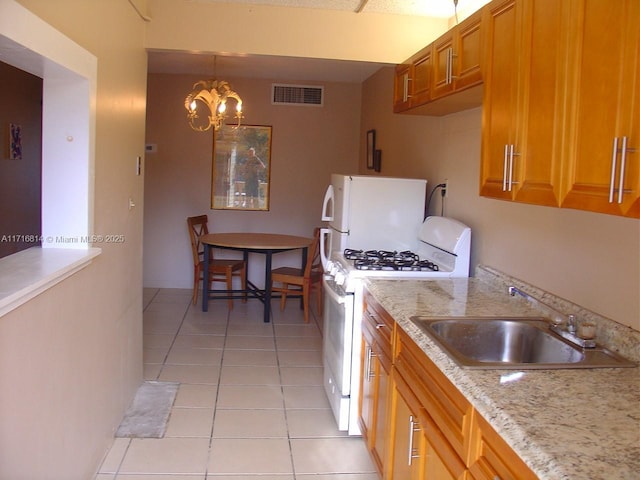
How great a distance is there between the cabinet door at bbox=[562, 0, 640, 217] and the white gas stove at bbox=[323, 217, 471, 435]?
135cm

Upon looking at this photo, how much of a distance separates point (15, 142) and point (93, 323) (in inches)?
85.1

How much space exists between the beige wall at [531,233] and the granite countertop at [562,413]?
371 millimetres

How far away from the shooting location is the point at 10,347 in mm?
1689

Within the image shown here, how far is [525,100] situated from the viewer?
1.92 meters

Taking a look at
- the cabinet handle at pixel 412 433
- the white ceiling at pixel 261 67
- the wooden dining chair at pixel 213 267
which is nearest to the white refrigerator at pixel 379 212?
the white ceiling at pixel 261 67

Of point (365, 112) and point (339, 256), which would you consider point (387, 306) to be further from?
point (365, 112)

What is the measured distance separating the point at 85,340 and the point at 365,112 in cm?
448

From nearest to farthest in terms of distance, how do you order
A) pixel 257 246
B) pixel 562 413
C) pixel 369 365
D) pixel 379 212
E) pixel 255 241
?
pixel 562 413 → pixel 369 365 → pixel 379 212 → pixel 257 246 → pixel 255 241

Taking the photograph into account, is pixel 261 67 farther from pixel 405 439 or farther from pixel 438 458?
pixel 438 458

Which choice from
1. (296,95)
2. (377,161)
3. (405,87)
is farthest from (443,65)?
(296,95)

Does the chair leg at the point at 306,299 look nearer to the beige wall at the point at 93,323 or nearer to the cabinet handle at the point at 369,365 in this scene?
the beige wall at the point at 93,323

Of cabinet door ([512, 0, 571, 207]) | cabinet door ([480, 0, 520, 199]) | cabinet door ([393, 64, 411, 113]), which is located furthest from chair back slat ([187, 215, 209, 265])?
cabinet door ([512, 0, 571, 207])

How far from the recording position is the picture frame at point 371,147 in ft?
18.5

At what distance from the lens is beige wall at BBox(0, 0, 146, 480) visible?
1.79 metres
